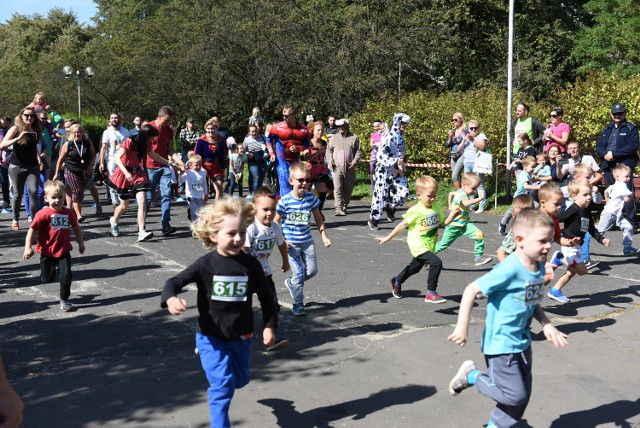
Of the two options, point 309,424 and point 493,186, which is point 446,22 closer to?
point 493,186

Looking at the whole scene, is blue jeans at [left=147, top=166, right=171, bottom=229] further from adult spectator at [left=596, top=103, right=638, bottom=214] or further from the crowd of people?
adult spectator at [left=596, top=103, right=638, bottom=214]

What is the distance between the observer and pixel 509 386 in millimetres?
4496

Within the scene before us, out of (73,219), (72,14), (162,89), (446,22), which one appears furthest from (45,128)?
(72,14)

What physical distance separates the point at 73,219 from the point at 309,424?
4.21 meters

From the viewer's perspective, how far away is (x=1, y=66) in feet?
236

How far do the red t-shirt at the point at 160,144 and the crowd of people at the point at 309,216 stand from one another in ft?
0.07

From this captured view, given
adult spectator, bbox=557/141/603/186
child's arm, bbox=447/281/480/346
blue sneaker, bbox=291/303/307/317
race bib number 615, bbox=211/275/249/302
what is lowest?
blue sneaker, bbox=291/303/307/317

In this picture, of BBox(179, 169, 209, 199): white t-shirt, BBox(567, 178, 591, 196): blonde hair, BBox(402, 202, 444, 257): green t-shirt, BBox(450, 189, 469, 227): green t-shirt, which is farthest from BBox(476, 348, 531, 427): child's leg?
BBox(179, 169, 209, 199): white t-shirt

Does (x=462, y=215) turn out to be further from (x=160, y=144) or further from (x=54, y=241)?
(x=160, y=144)

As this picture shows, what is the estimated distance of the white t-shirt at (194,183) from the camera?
12109 millimetres

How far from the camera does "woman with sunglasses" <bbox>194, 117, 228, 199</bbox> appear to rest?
13.2 metres

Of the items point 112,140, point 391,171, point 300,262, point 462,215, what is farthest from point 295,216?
point 112,140

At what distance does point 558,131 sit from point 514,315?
10.1m

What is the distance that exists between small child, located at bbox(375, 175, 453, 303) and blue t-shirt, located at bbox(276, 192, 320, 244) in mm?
937
